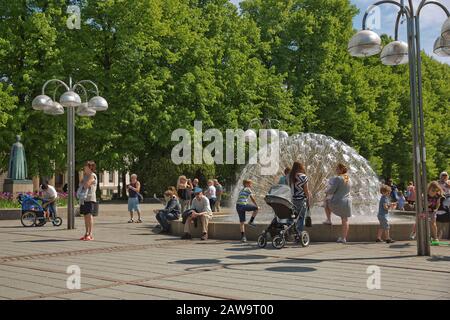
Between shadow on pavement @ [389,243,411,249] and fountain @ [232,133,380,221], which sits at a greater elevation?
fountain @ [232,133,380,221]

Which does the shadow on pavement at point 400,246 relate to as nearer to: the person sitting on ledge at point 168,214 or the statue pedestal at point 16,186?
the person sitting on ledge at point 168,214

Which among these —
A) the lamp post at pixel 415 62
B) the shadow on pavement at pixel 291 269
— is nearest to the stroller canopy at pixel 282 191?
the lamp post at pixel 415 62

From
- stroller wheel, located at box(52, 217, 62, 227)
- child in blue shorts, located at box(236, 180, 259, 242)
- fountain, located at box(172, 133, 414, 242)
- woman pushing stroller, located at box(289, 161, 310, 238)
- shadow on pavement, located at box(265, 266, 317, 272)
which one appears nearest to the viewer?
shadow on pavement, located at box(265, 266, 317, 272)

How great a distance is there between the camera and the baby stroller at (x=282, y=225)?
1275cm

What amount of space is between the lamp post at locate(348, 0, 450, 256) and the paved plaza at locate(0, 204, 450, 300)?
2.38 feet

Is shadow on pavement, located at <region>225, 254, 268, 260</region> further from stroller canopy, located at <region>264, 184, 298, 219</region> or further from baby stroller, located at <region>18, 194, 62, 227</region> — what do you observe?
baby stroller, located at <region>18, 194, 62, 227</region>

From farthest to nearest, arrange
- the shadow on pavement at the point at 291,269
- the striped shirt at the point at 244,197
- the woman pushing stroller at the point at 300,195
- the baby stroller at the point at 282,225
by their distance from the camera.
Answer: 1. the striped shirt at the point at 244,197
2. the woman pushing stroller at the point at 300,195
3. the baby stroller at the point at 282,225
4. the shadow on pavement at the point at 291,269

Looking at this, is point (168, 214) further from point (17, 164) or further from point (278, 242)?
point (17, 164)

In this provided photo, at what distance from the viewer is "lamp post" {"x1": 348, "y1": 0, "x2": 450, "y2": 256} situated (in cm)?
1089

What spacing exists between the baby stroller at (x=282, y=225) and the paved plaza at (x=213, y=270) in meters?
0.34

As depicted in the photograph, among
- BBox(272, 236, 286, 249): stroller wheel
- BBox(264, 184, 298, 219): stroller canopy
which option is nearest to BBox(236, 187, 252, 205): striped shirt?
BBox(264, 184, 298, 219): stroller canopy

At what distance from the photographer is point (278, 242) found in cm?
1259

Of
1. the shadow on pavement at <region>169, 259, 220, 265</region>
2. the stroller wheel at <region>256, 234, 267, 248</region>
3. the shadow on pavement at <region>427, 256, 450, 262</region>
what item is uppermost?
the stroller wheel at <region>256, 234, 267, 248</region>

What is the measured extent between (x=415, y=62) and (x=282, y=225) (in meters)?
4.39
